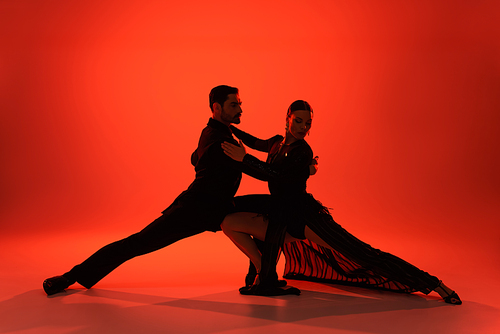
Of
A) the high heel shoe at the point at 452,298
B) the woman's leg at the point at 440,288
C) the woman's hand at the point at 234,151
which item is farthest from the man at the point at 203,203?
the high heel shoe at the point at 452,298

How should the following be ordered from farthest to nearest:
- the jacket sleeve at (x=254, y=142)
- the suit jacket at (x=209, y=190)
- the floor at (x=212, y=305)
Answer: the jacket sleeve at (x=254, y=142) < the suit jacket at (x=209, y=190) < the floor at (x=212, y=305)

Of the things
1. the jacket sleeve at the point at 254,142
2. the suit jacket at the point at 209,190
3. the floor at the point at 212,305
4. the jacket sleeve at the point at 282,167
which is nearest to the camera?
the floor at the point at 212,305

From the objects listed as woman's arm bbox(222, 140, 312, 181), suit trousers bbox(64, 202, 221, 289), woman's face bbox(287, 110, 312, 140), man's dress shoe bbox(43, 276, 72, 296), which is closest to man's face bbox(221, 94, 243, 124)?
woman's arm bbox(222, 140, 312, 181)

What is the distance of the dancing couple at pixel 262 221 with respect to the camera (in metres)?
3.49

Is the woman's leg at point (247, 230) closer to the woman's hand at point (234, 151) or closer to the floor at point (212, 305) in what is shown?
the floor at point (212, 305)

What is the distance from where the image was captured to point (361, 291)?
3.79 m

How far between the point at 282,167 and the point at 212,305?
1.05 metres

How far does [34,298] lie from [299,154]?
2150 millimetres

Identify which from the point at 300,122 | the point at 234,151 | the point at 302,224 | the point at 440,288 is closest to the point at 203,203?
the point at 234,151

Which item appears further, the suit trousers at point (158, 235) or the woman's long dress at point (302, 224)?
the suit trousers at point (158, 235)

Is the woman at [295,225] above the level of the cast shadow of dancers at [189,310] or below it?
above

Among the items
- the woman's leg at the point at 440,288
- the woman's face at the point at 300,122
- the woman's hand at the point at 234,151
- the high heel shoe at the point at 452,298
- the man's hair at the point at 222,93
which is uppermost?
the man's hair at the point at 222,93

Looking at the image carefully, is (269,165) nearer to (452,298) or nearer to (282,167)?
(282,167)

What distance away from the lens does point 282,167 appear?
3.47m
